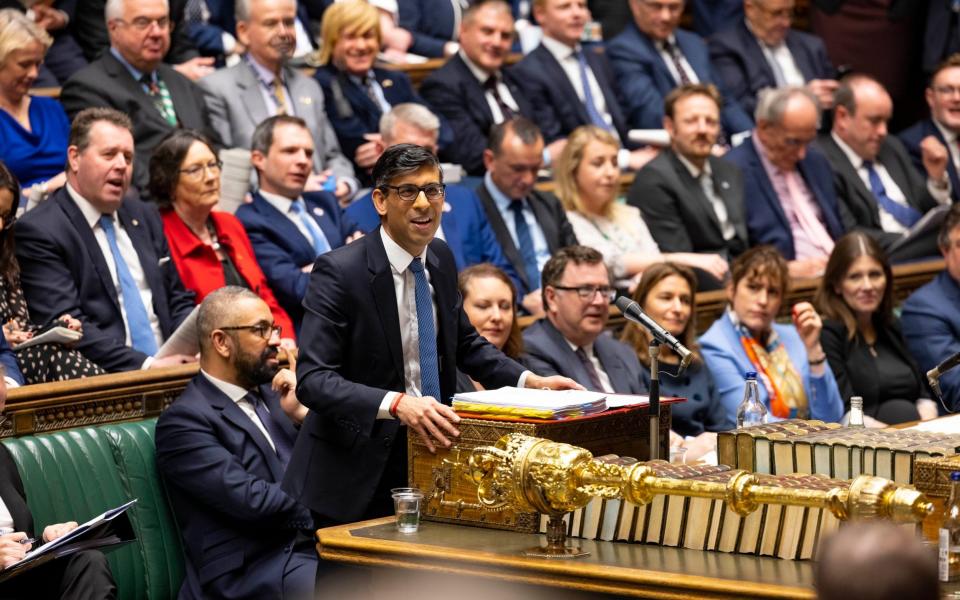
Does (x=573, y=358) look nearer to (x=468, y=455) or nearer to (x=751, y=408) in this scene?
(x=751, y=408)

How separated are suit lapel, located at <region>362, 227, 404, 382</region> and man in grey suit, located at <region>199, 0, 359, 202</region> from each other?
2701mm

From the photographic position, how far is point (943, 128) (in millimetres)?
8109

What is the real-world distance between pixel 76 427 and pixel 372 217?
Answer: 1858 mm

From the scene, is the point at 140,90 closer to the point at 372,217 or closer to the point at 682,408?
the point at 372,217

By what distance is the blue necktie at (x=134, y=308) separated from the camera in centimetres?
511

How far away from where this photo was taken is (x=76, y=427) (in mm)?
4457

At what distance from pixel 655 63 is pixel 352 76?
5.88 ft

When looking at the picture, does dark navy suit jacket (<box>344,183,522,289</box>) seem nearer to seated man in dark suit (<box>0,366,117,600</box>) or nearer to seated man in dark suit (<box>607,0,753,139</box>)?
seated man in dark suit (<box>607,0,753,139</box>)

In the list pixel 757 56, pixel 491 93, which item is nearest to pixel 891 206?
pixel 757 56

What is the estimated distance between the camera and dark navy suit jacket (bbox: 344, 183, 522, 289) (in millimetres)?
6180

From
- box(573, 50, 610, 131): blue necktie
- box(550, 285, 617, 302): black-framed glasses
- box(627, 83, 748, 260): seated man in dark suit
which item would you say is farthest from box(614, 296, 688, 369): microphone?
box(573, 50, 610, 131): blue necktie

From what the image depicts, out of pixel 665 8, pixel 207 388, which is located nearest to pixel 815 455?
pixel 207 388

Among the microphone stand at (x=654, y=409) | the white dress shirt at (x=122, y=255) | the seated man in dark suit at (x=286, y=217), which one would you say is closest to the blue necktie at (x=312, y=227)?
the seated man in dark suit at (x=286, y=217)

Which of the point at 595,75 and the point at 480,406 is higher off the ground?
the point at 595,75
